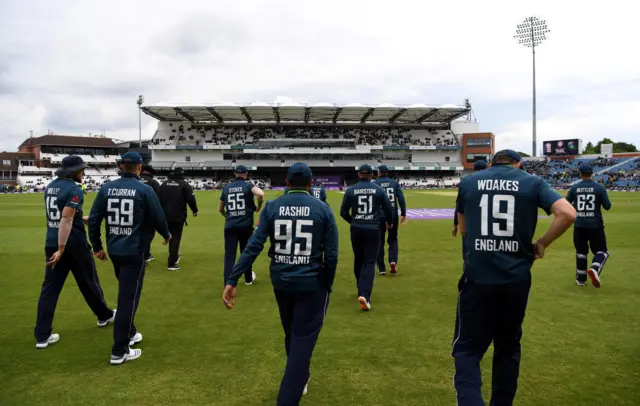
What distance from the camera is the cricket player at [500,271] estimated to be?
3.09m

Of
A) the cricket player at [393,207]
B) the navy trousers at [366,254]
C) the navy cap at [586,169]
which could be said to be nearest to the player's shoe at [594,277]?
the navy cap at [586,169]

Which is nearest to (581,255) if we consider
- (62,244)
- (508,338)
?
(508,338)

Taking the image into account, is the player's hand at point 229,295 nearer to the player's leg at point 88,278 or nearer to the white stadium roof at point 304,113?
the player's leg at point 88,278

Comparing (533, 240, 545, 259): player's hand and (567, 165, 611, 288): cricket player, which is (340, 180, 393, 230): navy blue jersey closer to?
(533, 240, 545, 259): player's hand

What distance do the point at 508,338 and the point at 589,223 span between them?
5.39 meters

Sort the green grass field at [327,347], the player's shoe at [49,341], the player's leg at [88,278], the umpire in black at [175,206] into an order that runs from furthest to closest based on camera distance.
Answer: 1. the umpire in black at [175,206]
2. the player's leg at [88,278]
3. the player's shoe at [49,341]
4. the green grass field at [327,347]

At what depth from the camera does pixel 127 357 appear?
14.6 feet

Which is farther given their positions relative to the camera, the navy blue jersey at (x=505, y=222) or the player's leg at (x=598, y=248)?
the player's leg at (x=598, y=248)

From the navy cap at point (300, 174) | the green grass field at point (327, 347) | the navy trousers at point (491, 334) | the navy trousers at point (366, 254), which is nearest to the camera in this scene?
the navy trousers at point (491, 334)

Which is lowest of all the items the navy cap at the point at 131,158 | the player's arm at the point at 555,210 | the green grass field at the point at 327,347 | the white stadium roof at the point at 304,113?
the green grass field at the point at 327,347

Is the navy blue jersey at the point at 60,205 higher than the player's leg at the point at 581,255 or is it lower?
higher

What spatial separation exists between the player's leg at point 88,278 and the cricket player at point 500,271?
4.42 metres

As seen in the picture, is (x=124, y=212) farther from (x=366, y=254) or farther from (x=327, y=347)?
(x=366, y=254)

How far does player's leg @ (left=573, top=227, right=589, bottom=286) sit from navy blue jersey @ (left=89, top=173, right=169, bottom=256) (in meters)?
7.22
